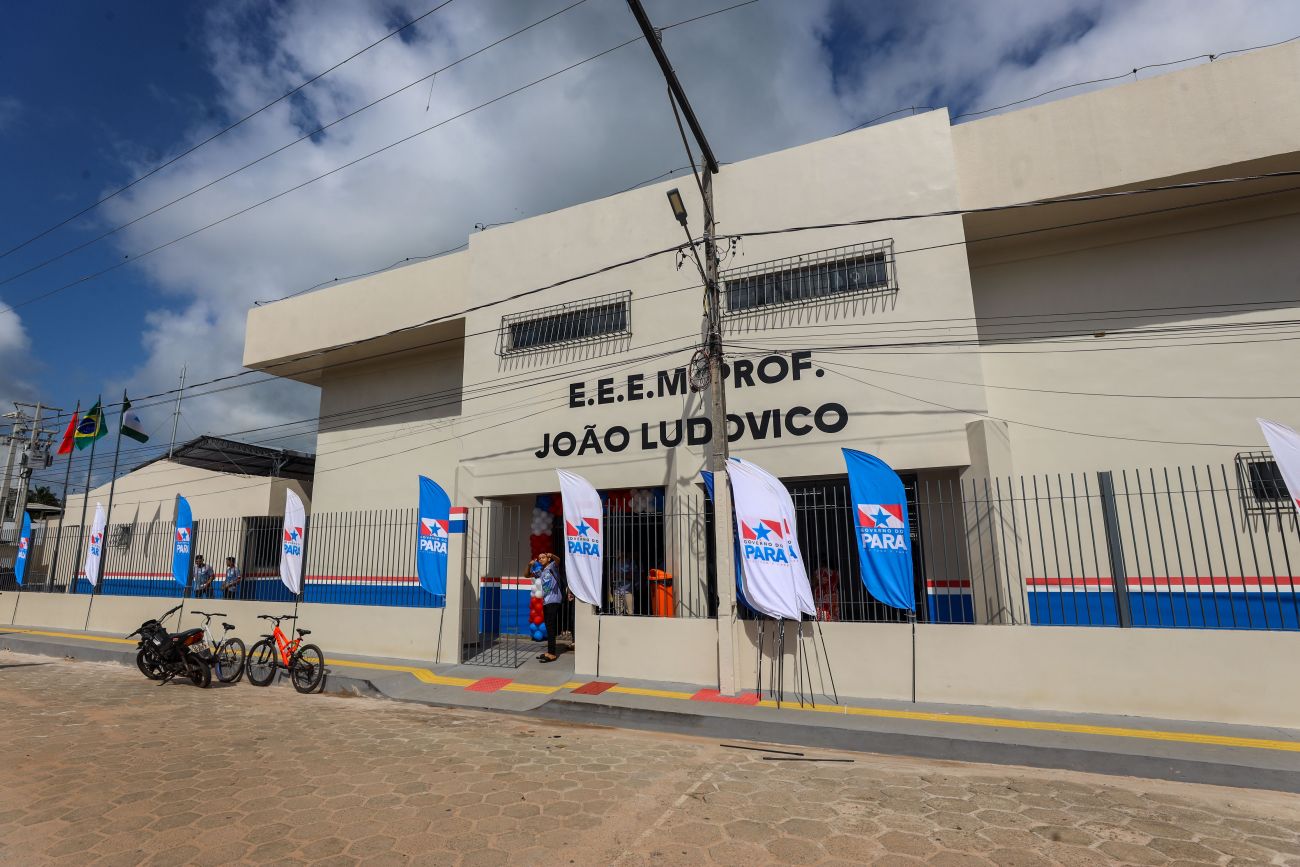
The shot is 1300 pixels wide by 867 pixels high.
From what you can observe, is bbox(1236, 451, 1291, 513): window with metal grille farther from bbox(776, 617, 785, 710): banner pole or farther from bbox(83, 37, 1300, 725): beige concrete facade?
bbox(776, 617, 785, 710): banner pole

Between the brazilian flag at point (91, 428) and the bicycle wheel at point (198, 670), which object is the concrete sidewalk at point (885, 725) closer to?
the bicycle wheel at point (198, 670)

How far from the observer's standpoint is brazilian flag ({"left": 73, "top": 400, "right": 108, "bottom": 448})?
59.3ft

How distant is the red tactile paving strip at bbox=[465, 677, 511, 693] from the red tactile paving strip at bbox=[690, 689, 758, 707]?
2800mm

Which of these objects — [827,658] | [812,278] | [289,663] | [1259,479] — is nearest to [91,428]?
[289,663]

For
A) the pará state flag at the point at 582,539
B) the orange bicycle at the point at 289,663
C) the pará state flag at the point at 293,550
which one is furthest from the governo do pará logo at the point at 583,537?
the pará state flag at the point at 293,550

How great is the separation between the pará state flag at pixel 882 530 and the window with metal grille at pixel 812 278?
12.0 ft

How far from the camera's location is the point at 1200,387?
9375mm

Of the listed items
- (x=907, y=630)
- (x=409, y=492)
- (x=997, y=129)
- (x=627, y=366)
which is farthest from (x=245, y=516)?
(x=997, y=129)

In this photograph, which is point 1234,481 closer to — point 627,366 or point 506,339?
point 627,366

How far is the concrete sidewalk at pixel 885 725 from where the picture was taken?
5.50 metres

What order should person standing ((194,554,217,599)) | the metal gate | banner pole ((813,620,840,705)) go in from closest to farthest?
banner pole ((813,620,840,705)) → the metal gate → person standing ((194,554,217,599))

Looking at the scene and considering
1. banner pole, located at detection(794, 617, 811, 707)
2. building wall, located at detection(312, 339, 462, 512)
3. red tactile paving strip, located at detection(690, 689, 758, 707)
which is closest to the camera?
red tactile paving strip, located at detection(690, 689, 758, 707)

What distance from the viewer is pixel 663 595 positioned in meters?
10.2

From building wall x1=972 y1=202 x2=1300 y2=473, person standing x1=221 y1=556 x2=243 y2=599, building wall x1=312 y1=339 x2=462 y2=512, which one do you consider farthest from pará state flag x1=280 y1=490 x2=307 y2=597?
building wall x1=972 y1=202 x2=1300 y2=473
